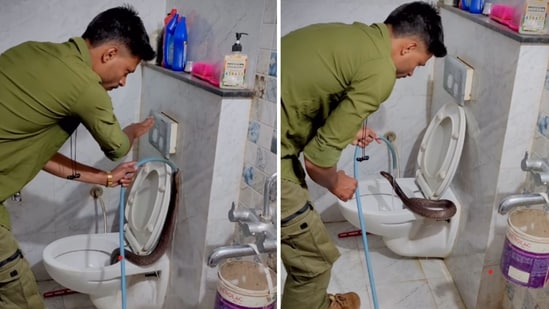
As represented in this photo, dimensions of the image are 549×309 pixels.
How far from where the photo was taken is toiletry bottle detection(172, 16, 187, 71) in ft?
3.92

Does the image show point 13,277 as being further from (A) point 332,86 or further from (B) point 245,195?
(A) point 332,86

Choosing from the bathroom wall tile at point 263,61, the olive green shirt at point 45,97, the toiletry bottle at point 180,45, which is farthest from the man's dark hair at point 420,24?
the olive green shirt at point 45,97

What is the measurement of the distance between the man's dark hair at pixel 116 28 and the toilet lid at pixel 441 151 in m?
0.61

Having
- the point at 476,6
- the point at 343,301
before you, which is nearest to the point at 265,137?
the point at 343,301

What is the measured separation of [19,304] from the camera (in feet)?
3.93

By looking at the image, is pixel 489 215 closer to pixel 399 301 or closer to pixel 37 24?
pixel 399 301

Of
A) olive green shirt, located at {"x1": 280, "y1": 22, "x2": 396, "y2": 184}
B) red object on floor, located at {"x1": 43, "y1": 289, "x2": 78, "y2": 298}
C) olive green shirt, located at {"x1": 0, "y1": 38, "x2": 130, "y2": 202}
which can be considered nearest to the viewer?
olive green shirt, located at {"x1": 280, "y1": 22, "x2": 396, "y2": 184}

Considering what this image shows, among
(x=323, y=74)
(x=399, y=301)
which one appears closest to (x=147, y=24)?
(x=323, y=74)

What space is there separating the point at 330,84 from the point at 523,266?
0.65 meters

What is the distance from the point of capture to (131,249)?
4.24 ft

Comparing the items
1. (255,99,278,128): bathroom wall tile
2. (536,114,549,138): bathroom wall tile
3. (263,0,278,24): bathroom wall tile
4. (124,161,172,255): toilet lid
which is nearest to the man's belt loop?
(124,161,172,255): toilet lid

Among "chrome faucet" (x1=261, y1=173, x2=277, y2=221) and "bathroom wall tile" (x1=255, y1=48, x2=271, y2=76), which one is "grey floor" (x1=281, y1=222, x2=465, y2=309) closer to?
"chrome faucet" (x1=261, y1=173, x2=277, y2=221)

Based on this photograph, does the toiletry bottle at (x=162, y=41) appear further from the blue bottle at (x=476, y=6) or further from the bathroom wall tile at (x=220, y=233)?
the blue bottle at (x=476, y=6)

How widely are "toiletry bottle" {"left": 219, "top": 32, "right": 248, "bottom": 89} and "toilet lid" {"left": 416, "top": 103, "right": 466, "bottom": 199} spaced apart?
38cm
